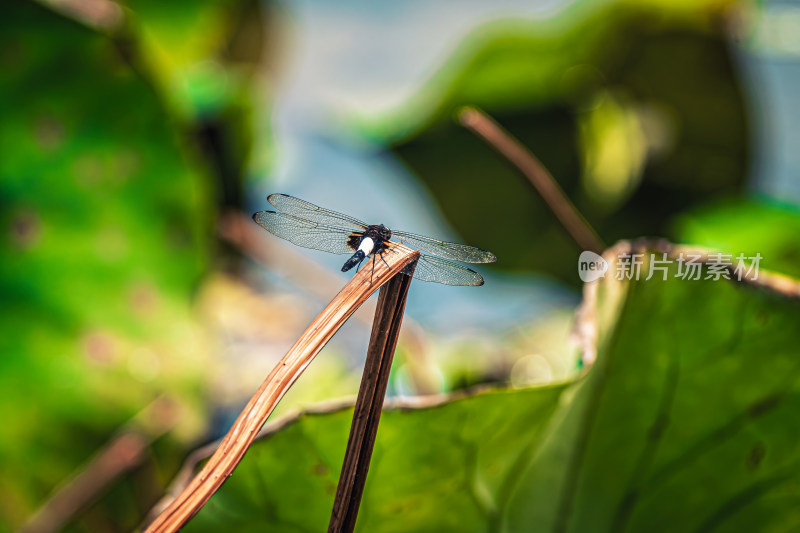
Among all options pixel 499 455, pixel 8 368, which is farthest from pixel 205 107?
pixel 499 455

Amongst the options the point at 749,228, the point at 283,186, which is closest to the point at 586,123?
the point at 749,228

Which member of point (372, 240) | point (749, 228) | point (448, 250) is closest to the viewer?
point (372, 240)

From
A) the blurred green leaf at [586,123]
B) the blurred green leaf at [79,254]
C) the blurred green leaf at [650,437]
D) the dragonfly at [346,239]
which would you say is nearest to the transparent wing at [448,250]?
the dragonfly at [346,239]

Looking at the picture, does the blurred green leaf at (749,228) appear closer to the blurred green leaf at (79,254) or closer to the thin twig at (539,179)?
the thin twig at (539,179)

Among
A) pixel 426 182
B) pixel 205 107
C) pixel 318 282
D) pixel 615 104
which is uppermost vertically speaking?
pixel 615 104

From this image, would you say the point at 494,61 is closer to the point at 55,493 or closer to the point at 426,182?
the point at 426,182

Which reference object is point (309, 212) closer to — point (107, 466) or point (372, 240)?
point (372, 240)
